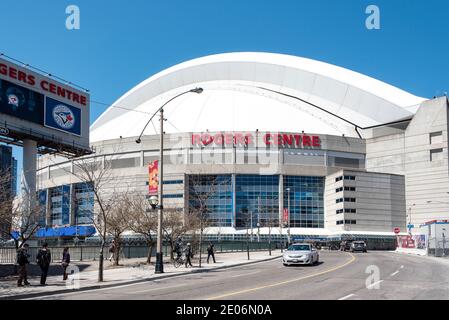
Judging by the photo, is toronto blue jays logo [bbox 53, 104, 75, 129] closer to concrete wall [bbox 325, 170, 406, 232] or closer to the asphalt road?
the asphalt road

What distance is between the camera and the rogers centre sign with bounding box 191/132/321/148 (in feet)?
340

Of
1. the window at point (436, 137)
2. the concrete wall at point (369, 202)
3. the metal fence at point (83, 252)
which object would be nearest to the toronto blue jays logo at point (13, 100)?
the metal fence at point (83, 252)

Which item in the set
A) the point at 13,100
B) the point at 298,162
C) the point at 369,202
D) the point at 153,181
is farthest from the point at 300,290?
the point at 369,202

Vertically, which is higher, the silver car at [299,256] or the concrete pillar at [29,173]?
the concrete pillar at [29,173]

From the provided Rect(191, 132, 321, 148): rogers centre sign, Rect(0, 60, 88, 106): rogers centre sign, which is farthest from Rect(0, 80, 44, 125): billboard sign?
Rect(191, 132, 321, 148): rogers centre sign

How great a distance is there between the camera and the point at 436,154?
338ft

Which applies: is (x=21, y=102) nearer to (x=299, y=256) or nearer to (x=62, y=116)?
(x=62, y=116)

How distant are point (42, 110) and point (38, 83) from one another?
226 centimetres

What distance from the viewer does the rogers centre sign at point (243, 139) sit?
104 meters

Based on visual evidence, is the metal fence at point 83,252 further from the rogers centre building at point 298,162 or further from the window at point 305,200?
the window at point 305,200

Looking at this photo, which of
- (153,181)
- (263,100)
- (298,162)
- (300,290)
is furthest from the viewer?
(263,100)

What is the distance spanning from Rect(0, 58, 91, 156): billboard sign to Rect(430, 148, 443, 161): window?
258 feet
